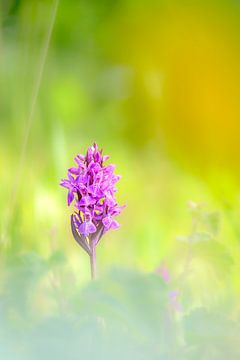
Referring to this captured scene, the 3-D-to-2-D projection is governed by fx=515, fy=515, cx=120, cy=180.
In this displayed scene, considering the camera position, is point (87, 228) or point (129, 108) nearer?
point (87, 228)

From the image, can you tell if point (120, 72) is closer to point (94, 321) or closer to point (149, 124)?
point (149, 124)

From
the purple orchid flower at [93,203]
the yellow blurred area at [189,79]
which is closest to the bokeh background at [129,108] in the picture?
the yellow blurred area at [189,79]

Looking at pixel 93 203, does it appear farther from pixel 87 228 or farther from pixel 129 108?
pixel 129 108

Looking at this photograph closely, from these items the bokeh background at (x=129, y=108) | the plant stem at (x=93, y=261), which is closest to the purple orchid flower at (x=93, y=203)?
the plant stem at (x=93, y=261)

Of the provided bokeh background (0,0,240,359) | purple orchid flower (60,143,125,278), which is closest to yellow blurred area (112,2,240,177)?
bokeh background (0,0,240,359)

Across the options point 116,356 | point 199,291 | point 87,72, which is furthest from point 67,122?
point 116,356

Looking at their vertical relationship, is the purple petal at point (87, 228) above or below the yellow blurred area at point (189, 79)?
below

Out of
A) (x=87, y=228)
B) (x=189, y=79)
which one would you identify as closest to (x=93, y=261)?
(x=87, y=228)

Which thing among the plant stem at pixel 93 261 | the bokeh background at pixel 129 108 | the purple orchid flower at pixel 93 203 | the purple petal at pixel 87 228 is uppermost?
the bokeh background at pixel 129 108

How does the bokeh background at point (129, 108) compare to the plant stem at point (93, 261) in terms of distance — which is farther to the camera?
the bokeh background at point (129, 108)

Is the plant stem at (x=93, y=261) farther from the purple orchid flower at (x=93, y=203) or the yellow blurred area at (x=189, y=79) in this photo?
the yellow blurred area at (x=189, y=79)
